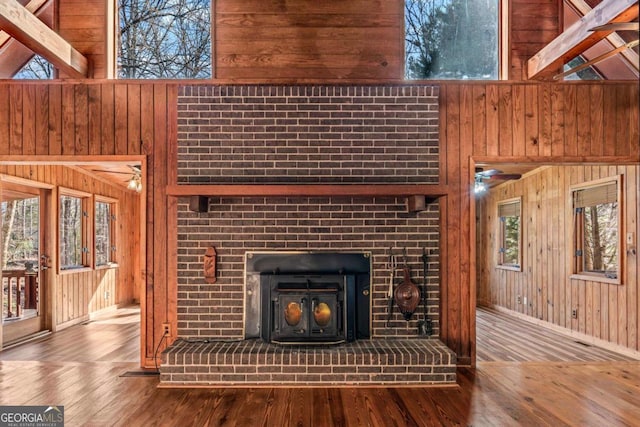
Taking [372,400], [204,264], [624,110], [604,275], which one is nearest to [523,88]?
[624,110]

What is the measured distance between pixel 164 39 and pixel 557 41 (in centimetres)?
353

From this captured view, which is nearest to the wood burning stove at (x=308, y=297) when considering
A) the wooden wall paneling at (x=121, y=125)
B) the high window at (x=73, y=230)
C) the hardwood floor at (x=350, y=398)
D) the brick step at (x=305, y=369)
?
the brick step at (x=305, y=369)

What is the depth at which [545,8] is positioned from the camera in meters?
3.62

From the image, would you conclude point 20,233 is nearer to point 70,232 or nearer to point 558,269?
point 70,232

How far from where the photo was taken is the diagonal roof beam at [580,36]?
2.55m

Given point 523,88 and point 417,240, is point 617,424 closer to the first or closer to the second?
point 417,240

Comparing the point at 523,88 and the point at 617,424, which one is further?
the point at 523,88

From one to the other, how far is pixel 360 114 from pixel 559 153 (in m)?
1.89

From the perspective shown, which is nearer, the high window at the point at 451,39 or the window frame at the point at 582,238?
the high window at the point at 451,39

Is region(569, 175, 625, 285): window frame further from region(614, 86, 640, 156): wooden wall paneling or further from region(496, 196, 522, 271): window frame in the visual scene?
region(496, 196, 522, 271): window frame

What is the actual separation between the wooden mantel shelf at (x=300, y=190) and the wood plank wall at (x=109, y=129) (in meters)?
0.52

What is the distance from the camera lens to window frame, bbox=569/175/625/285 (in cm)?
423

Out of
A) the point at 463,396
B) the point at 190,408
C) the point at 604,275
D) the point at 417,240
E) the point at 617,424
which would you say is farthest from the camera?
the point at 604,275

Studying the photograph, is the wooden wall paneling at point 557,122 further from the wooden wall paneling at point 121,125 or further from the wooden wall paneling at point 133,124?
the wooden wall paneling at point 121,125
